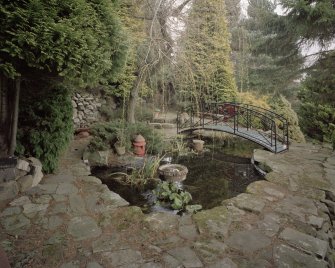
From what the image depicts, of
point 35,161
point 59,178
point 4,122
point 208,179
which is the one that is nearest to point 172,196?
point 208,179

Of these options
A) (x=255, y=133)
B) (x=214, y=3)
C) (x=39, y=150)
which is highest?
(x=214, y=3)

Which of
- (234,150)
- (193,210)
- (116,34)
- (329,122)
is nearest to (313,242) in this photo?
(193,210)

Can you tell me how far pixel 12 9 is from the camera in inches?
80.1

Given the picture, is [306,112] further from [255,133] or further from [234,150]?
[234,150]

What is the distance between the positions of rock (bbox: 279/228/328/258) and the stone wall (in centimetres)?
659

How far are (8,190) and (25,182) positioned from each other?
23cm

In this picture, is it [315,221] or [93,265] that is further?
[315,221]

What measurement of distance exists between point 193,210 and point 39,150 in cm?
252

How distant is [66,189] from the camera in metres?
3.38

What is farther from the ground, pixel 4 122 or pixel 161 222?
pixel 4 122

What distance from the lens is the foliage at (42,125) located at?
3.75 m

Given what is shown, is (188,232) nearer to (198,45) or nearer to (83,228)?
(83,228)

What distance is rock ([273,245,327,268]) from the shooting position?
209 cm

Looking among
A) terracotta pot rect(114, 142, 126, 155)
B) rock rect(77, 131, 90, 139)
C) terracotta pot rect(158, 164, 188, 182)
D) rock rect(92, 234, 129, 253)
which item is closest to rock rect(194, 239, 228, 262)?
rock rect(92, 234, 129, 253)
